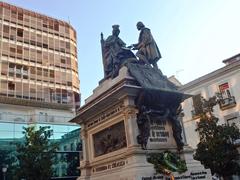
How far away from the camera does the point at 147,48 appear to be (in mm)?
12656

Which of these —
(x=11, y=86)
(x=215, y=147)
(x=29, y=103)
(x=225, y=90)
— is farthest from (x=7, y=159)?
(x=225, y=90)

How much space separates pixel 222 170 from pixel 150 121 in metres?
13.6

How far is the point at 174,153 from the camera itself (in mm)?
11094

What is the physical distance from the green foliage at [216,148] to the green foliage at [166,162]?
1134 centimetres

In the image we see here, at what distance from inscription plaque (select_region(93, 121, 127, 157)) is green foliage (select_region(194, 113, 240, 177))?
11.0m

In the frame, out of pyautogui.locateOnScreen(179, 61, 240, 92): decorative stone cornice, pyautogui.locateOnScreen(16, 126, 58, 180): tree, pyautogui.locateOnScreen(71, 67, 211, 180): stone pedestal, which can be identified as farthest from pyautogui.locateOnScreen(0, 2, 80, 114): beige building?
pyautogui.locateOnScreen(71, 67, 211, 180): stone pedestal

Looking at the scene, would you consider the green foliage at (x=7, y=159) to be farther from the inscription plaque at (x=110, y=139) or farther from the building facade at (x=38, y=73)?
the inscription plaque at (x=110, y=139)

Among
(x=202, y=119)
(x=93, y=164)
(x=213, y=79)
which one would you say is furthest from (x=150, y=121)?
(x=213, y=79)

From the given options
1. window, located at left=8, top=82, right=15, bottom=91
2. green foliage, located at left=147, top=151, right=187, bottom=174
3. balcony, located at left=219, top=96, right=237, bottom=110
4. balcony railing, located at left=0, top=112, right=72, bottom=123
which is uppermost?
window, located at left=8, top=82, right=15, bottom=91

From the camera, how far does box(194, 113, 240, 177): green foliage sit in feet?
71.9

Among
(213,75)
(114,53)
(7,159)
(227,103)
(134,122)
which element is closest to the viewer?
(134,122)

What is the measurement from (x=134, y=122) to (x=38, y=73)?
35956mm

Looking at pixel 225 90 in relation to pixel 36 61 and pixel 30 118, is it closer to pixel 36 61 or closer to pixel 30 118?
pixel 30 118

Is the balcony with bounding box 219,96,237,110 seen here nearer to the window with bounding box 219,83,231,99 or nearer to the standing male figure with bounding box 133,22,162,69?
the window with bounding box 219,83,231,99
